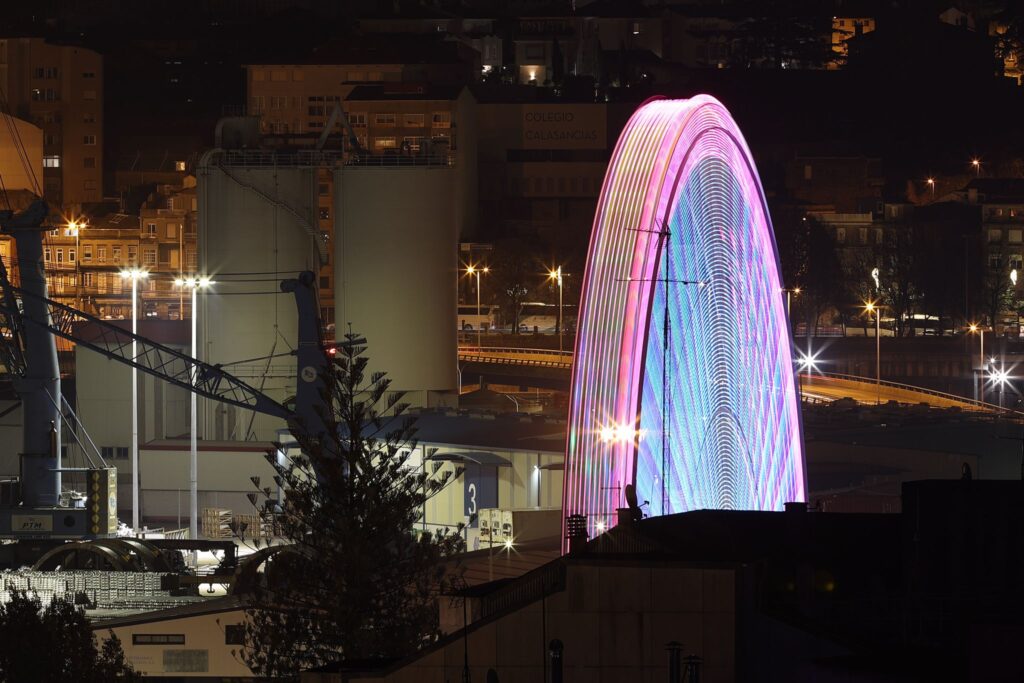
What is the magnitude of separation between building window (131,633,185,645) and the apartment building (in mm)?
104654

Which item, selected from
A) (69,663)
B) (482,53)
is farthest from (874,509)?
(482,53)

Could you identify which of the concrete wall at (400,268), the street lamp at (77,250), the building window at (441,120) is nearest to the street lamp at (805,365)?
the concrete wall at (400,268)

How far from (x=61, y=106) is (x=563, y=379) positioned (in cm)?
5389

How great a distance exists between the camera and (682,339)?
44.2 metres

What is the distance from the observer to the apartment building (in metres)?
152

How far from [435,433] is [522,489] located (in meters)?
5.49

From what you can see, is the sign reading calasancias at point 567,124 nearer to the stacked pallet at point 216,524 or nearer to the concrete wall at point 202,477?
the concrete wall at point 202,477

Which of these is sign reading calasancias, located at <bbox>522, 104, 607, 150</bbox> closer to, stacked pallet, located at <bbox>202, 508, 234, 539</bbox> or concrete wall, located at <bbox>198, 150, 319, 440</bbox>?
concrete wall, located at <bbox>198, 150, 319, 440</bbox>

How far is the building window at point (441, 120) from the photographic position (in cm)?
13088

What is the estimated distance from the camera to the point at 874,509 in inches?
2174

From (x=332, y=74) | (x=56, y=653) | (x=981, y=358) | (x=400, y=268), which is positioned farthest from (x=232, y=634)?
(x=332, y=74)

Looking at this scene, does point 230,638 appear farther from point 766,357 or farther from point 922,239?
point 922,239

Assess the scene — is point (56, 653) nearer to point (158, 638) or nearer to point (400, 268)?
point (158, 638)

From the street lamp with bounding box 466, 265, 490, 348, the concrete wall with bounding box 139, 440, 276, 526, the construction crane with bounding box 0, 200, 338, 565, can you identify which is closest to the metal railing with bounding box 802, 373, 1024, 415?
the street lamp with bounding box 466, 265, 490, 348
